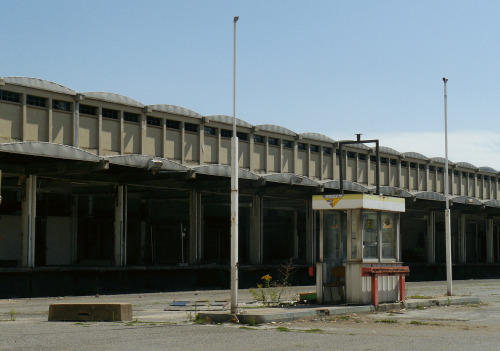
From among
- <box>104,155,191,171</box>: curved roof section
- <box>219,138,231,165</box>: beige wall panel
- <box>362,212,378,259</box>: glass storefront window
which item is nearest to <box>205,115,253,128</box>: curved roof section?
<box>219,138,231,165</box>: beige wall panel

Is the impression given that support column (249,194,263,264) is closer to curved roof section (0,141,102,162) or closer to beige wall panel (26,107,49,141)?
curved roof section (0,141,102,162)

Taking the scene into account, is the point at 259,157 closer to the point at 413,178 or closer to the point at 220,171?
the point at 220,171

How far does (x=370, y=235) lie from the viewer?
21422mm

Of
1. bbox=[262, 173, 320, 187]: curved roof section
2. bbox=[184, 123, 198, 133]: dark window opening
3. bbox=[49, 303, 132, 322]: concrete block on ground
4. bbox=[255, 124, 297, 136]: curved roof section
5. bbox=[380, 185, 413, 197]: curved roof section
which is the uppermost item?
bbox=[255, 124, 297, 136]: curved roof section

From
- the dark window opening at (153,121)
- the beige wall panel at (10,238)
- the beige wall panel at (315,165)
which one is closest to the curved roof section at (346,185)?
the beige wall panel at (315,165)

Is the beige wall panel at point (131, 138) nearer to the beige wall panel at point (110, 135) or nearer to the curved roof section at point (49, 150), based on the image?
the beige wall panel at point (110, 135)

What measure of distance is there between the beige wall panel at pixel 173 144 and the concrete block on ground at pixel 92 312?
18.1 metres

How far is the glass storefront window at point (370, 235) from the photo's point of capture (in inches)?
835

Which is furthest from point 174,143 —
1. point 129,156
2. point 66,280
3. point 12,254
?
point 12,254

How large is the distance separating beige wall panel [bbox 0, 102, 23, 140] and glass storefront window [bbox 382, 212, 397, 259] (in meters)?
14.8

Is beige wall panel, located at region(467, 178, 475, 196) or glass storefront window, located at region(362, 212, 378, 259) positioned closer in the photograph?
glass storefront window, located at region(362, 212, 378, 259)

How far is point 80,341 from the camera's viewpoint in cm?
1325

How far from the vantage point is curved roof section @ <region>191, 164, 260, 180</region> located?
35128mm

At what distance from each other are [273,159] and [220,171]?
243 inches
